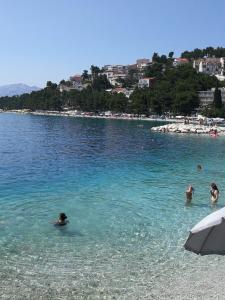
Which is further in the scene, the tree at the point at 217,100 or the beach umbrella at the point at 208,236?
the tree at the point at 217,100

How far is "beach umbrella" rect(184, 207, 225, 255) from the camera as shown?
7.93m

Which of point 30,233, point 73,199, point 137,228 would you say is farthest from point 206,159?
point 30,233

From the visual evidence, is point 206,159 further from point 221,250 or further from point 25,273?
point 221,250

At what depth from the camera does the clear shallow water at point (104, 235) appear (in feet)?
45.1

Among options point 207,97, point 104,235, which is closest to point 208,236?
point 104,235

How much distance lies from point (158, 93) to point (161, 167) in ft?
405

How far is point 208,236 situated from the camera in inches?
320

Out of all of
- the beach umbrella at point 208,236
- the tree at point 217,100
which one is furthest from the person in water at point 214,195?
the tree at point 217,100

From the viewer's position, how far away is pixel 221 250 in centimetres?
843

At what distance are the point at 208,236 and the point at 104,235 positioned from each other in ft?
37.1

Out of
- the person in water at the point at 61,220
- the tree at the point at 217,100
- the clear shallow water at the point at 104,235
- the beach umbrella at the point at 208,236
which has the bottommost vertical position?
the clear shallow water at the point at 104,235

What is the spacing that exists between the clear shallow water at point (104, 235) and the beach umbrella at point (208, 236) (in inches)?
208

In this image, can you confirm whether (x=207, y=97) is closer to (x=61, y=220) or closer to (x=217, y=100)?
(x=217, y=100)

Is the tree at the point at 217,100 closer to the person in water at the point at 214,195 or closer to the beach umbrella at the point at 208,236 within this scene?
the person in water at the point at 214,195
